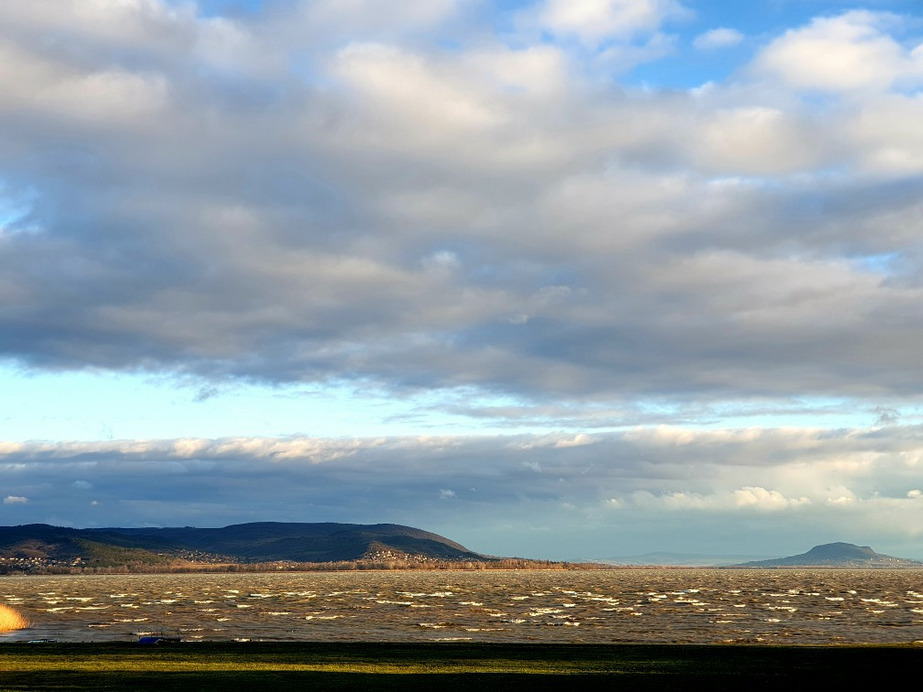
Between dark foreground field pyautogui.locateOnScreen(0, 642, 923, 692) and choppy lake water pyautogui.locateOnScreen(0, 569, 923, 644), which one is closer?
dark foreground field pyautogui.locateOnScreen(0, 642, 923, 692)

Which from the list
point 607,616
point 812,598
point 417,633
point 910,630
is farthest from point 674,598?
point 417,633

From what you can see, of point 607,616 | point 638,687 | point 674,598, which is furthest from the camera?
point 674,598

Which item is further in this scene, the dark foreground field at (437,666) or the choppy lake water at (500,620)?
the choppy lake water at (500,620)

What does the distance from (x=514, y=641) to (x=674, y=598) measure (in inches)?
2043

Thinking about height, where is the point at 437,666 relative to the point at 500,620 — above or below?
above

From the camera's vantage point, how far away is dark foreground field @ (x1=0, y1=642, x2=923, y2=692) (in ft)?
105

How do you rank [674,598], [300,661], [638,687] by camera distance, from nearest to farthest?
1. [638,687]
2. [300,661]
3. [674,598]

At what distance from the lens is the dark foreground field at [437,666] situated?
32.1m

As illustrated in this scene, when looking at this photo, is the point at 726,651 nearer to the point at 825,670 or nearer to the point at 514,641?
the point at 825,670

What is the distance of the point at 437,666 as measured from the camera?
3716cm

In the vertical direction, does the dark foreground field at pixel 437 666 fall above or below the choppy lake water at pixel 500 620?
above

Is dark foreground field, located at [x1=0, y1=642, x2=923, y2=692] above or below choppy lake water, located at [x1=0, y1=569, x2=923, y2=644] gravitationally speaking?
above

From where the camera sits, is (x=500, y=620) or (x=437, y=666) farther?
(x=500, y=620)

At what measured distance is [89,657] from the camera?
132ft
